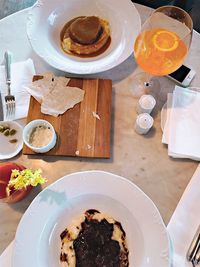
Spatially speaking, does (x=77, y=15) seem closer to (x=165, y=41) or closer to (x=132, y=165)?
(x=165, y=41)

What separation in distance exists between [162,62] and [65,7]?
0.43 meters

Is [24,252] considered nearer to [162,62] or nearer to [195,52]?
[162,62]

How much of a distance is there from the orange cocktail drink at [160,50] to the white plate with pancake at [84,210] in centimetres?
34

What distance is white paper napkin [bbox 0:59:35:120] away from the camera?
954 millimetres

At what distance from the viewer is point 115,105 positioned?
3.21 feet

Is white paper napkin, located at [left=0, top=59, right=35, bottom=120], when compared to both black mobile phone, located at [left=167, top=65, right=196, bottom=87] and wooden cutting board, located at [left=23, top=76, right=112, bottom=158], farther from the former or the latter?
black mobile phone, located at [left=167, top=65, right=196, bottom=87]

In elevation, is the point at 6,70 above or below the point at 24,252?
above

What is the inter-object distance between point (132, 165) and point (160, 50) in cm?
34

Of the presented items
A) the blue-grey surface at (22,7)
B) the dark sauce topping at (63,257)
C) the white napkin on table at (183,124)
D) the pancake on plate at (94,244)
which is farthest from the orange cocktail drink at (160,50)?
the blue-grey surface at (22,7)

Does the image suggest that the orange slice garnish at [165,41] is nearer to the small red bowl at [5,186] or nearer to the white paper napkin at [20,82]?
the white paper napkin at [20,82]

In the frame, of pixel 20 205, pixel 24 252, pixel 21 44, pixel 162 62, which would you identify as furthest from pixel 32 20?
pixel 24 252

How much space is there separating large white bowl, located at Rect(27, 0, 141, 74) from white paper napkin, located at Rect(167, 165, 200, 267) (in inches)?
17.4

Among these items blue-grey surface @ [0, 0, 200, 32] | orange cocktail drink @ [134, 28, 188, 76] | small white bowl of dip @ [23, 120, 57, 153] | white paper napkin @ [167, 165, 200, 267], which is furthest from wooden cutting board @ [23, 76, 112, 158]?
blue-grey surface @ [0, 0, 200, 32]

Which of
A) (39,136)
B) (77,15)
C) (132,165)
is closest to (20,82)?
(39,136)
